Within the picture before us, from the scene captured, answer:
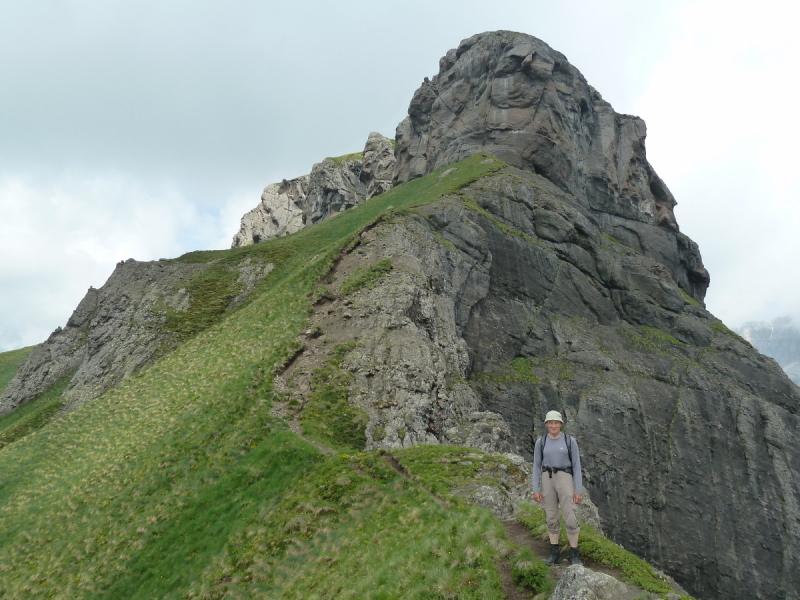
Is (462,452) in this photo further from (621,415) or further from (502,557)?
(621,415)

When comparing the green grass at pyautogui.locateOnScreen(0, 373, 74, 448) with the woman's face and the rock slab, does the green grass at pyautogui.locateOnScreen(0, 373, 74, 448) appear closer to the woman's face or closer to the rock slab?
the woman's face

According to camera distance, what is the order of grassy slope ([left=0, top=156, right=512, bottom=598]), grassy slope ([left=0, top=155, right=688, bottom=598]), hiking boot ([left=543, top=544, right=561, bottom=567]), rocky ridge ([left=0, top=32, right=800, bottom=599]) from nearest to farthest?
hiking boot ([left=543, top=544, right=561, bottom=567]) < grassy slope ([left=0, top=155, right=688, bottom=598]) < grassy slope ([left=0, top=156, right=512, bottom=598]) < rocky ridge ([left=0, top=32, right=800, bottom=599])

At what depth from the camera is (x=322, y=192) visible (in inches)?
5792

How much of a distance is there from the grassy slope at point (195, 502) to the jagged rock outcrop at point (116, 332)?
10.4 meters

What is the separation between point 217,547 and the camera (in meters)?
19.7

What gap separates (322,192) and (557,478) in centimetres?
14528

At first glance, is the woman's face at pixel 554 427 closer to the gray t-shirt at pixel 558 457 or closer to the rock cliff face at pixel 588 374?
the gray t-shirt at pixel 558 457

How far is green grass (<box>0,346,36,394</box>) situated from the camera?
7818 centimetres

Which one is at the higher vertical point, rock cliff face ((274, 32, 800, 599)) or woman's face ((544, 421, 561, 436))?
rock cliff face ((274, 32, 800, 599))

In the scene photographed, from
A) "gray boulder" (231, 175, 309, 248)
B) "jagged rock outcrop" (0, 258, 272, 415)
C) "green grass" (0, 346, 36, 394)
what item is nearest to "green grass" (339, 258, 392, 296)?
"jagged rock outcrop" (0, 258, 272, 415)

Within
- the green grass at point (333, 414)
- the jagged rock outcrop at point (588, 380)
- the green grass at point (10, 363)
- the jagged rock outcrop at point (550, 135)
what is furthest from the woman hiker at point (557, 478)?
the green grass at point (10, 363)

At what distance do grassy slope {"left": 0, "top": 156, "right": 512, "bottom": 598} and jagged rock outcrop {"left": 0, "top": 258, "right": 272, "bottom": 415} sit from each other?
10.4 m

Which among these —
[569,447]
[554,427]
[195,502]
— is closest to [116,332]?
[195,502]

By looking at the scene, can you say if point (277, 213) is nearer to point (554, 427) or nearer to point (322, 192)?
point (322, 192)
